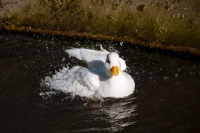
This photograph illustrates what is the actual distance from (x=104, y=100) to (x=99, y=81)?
1.14ft

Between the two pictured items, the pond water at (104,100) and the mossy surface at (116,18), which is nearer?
the pond water at (104,100)

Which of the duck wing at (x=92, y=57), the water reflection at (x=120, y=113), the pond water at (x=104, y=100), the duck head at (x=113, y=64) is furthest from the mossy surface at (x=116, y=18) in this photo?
the water reflection at (x=120, y=113)

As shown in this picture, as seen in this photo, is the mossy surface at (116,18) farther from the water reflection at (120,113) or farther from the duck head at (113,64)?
the water reflection at (120,113)

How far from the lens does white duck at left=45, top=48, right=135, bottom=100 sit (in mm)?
6289

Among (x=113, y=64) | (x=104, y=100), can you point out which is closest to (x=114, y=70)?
(x=113, y=64)

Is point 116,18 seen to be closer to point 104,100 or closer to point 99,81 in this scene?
point 99,81

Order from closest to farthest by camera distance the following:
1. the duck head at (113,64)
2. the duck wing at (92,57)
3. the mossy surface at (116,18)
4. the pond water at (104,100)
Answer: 1. the pond water at (104,100)
2. the duck head at (113,64)
3. the duck wing at (92,57)
4. the mossy surface at (116,18)

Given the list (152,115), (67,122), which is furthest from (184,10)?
(67,122)

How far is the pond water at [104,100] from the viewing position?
5.64 meters

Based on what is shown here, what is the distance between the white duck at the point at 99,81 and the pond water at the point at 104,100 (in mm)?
126

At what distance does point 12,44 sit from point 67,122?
11.0 ft

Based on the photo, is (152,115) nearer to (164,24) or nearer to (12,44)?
(164,24)

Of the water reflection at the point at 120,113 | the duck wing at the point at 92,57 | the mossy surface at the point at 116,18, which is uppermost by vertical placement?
the mossy surface at the point at 116,18

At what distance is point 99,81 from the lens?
646cm
